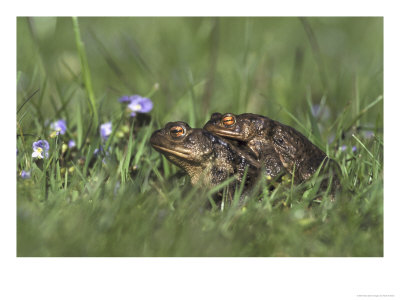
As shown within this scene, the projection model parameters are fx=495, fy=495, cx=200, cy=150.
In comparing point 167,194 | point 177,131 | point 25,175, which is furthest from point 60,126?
point 167,194

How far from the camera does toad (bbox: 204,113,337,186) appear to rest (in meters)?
3.94

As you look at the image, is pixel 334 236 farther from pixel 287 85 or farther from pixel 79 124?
pixel 287 85

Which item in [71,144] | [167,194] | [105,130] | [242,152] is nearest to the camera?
[167,194]

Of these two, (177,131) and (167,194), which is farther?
(177,131)

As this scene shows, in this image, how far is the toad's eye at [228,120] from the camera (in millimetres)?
3939

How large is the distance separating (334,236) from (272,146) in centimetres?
96

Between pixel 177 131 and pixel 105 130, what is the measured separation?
1.19 meters

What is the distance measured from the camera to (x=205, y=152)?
12.6 feet

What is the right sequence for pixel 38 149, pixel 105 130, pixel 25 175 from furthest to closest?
pixel 105 130 < pixel 38 149 < pixel 25 175

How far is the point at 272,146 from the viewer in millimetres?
4000

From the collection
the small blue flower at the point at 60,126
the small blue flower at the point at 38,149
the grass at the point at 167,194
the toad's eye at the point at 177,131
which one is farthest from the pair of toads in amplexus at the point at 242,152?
the small blue flower at the point at 60,126

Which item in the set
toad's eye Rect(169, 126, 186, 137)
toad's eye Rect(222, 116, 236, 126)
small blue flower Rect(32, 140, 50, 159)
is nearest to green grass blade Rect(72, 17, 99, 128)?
small blue flower Rect(32, 140, 50, 159)

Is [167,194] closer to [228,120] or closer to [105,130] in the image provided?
[228,120]

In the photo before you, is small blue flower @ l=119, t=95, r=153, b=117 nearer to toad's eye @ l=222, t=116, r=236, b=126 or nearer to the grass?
the grass
